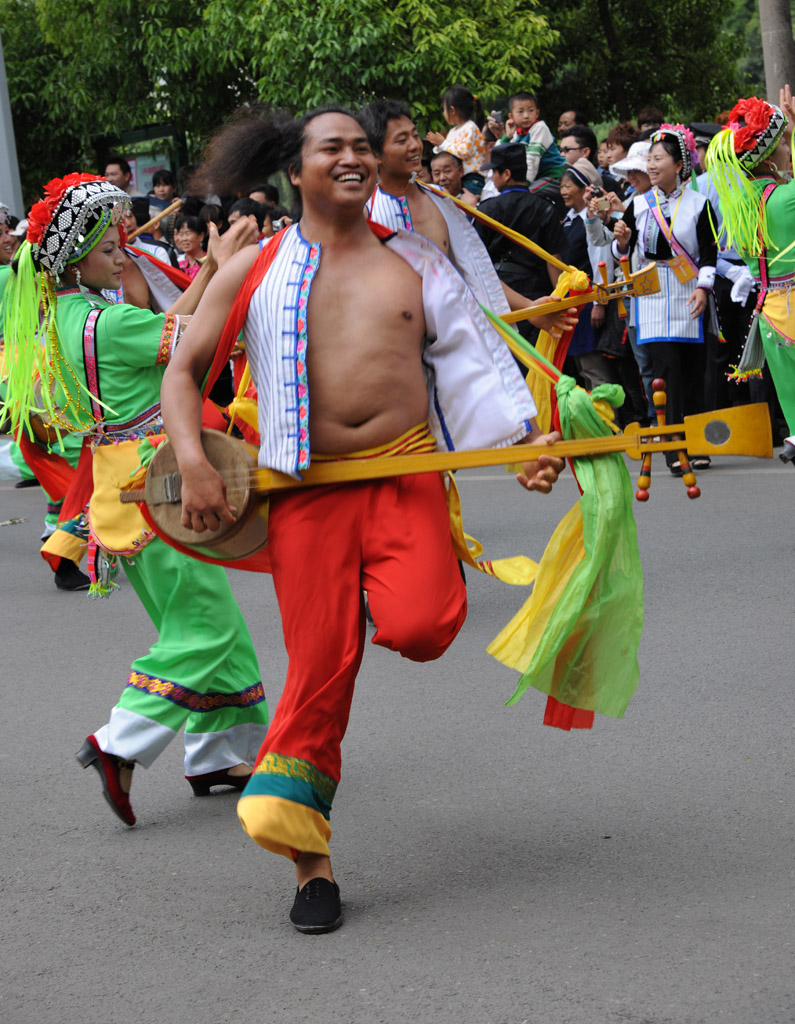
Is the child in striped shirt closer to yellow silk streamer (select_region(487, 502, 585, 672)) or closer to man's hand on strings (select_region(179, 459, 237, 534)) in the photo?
yellow silk streamer (select_region(487, 502, 585, 672))

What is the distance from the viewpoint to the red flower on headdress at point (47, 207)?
4.25m

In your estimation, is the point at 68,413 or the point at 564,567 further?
the point at 68,413

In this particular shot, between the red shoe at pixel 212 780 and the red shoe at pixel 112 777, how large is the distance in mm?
269

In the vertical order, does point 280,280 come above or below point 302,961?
above

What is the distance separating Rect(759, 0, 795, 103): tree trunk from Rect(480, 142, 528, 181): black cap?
12.4 ft

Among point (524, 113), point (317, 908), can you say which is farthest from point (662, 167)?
point (317, 908)

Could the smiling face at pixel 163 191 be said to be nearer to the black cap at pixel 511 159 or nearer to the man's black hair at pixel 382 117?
the black cap at pixel 511 159

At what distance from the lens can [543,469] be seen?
3123mm

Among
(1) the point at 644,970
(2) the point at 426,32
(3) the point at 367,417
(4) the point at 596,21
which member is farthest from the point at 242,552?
(4) the point at 596,21

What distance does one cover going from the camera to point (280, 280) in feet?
10.5

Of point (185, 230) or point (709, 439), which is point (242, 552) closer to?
point (709, 439)

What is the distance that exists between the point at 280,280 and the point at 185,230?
7875 millimetres

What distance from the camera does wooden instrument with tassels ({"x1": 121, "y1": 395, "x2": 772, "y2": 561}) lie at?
309 centimetres

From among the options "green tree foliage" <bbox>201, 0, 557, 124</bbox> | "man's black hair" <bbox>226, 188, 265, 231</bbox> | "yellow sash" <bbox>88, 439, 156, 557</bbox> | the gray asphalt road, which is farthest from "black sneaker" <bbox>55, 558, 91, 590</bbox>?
"green tree foliage" <bbox>201, 0, 557, 124</bbox>
